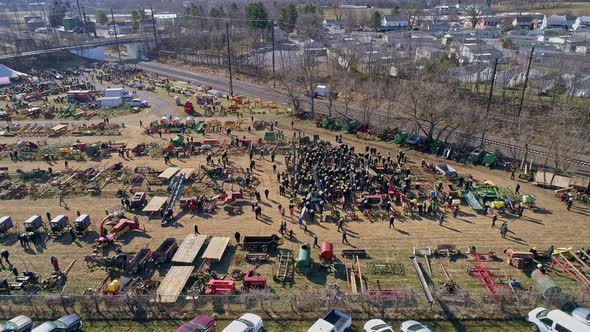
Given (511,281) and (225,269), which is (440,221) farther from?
(225,269)

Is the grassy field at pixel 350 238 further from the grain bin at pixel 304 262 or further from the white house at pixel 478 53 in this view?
the white house at pixel 478 53

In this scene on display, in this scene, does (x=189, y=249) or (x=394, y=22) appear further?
(x=394, y=22)

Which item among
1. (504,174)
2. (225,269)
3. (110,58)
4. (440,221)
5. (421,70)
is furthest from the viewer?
(110,58)

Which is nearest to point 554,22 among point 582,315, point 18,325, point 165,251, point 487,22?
point 487,22

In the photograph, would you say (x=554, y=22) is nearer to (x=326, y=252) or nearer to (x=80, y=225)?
(x=326, y=252)

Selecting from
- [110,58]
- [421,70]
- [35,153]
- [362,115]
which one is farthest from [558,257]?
[110,58]

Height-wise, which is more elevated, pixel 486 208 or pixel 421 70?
pixel 421 70

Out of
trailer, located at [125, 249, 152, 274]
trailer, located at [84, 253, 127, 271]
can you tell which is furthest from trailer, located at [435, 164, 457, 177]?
trailer, located at [84, 253, 127, 271]

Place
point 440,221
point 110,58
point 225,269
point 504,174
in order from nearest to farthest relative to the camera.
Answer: point 225,269
point 440,221
point 504,174
point 110,58
